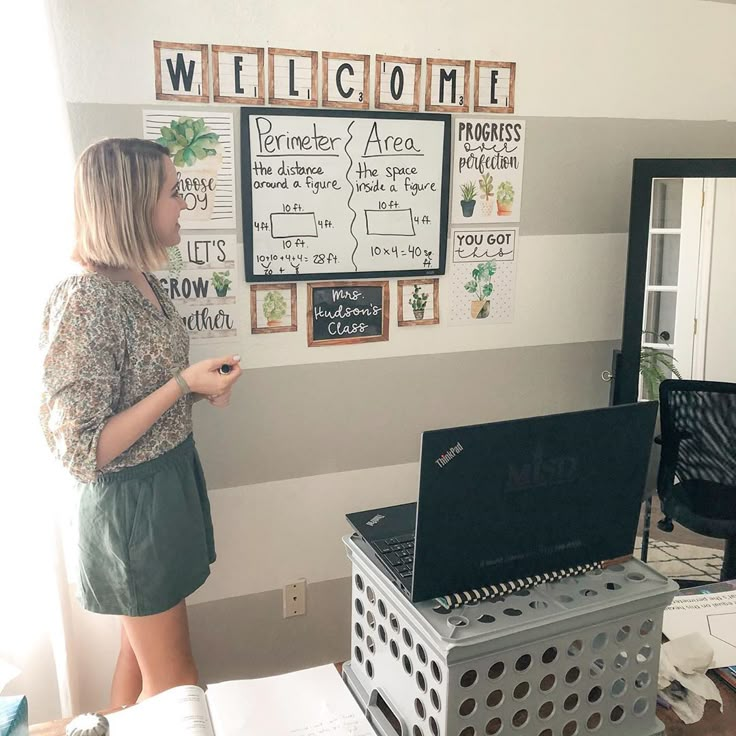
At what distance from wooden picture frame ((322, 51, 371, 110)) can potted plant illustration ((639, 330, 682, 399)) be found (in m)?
1.23

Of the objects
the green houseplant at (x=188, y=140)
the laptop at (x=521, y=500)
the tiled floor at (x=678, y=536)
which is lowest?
the tiled floor at (x=678, y=536)

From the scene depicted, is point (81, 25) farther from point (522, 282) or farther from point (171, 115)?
point (522, 282)

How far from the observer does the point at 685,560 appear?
2.67 meters

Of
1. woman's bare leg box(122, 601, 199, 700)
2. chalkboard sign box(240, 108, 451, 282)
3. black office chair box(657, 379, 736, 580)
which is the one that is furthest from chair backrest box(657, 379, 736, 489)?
woman's bare leg box(122, 601, 199, 700)

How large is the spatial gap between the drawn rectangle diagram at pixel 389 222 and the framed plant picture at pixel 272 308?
30cm

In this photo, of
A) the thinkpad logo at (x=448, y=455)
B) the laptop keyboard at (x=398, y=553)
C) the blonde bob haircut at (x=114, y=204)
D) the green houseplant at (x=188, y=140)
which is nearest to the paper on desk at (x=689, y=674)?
the laptop keyboard at (x=398, y=553)

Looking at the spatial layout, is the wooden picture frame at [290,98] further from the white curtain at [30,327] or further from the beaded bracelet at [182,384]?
the beaded bracelet at [182,384]

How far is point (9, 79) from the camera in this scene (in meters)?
1.81

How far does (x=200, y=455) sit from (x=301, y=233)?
2.35 feet

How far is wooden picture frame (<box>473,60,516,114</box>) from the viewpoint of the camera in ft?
7.68

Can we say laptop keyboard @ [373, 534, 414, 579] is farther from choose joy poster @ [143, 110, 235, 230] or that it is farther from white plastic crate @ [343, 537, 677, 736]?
choose joy poster @ [143, 110, 235, 230]

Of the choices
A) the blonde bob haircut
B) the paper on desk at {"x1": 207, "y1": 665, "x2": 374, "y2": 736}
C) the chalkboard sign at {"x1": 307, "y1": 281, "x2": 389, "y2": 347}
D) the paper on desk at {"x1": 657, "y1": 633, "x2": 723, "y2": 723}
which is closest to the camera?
the paper on desk at {"x1": 207, "y1": 665, "x2": 374, "y2": 736}

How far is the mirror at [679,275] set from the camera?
8.12ft

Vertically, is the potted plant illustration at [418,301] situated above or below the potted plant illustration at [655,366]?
above
